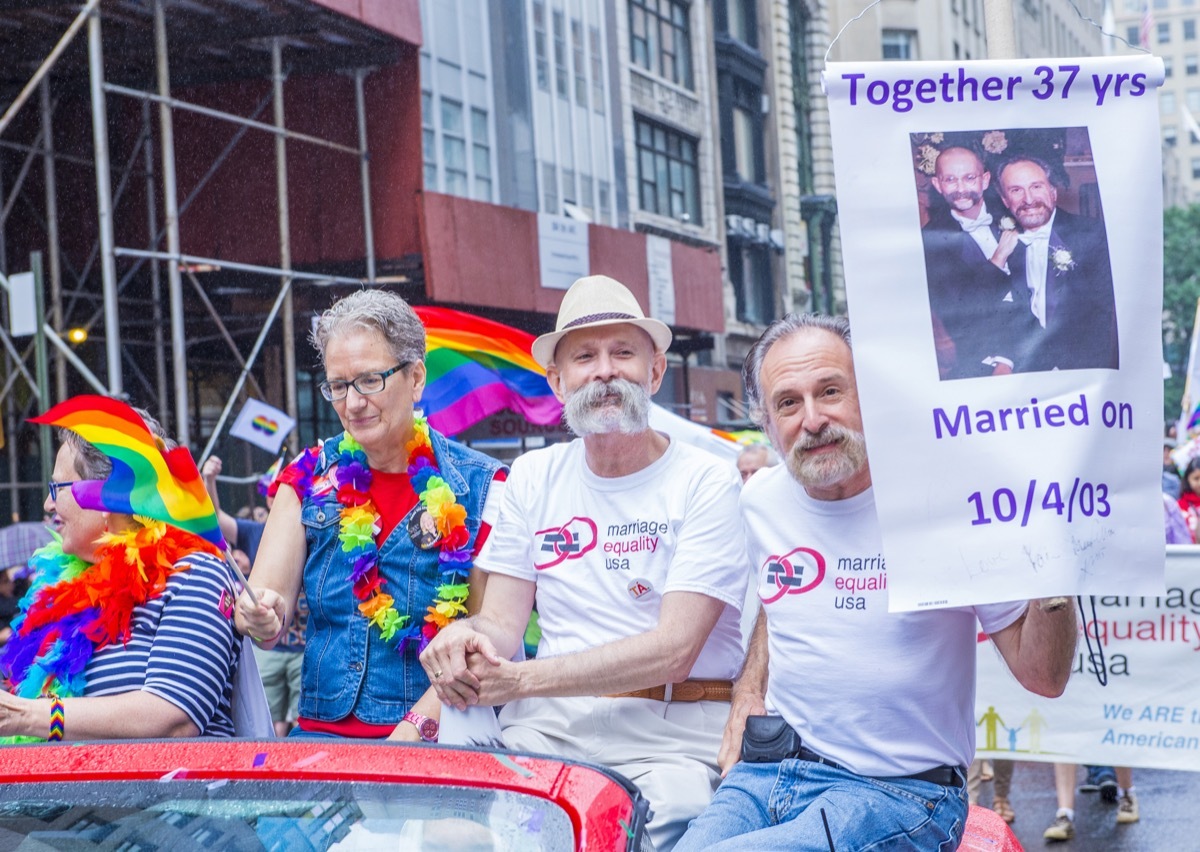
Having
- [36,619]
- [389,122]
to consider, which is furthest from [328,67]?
[36,619]

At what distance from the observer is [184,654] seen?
11.2ft

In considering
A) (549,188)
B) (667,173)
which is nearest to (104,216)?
(549,188)

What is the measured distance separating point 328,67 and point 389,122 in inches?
37.0

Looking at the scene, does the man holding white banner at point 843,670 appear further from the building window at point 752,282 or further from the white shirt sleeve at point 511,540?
the building window at point 752,282

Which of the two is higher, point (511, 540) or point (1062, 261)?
point (1062, 261)

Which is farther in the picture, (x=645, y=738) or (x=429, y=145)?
(x=429, y=145)

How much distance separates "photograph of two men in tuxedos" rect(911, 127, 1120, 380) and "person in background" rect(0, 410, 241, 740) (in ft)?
6.12

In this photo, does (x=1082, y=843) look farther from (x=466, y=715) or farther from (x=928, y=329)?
(x=928, y=329)

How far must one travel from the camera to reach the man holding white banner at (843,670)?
284 centimetres

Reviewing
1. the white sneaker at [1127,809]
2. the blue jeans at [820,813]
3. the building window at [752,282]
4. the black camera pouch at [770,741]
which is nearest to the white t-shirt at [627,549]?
the black camera pouch at [770,741]

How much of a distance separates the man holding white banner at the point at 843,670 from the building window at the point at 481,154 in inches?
689

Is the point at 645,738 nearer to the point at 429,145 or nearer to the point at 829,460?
the point at 829,460

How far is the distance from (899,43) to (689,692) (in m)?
47.2

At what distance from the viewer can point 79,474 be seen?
362cm
